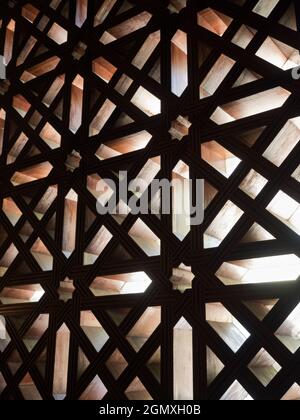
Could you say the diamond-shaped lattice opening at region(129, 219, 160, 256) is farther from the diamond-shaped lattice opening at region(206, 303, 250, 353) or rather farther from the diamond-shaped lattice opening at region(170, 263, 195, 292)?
the diamond-shaped lattice opening at region(206, 303, 250, 353)

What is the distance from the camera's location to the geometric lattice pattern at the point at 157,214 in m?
1.50

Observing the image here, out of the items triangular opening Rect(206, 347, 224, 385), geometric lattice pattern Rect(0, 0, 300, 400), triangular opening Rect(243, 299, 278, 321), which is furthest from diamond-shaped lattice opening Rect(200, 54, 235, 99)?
triangular opening Rect(206, 347, 224, 385)

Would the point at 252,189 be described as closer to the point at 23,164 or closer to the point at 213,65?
the point at 213,65

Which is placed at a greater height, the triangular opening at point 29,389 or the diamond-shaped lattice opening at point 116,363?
the triangular opening at point 29,389

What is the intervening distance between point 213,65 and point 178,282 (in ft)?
2.73

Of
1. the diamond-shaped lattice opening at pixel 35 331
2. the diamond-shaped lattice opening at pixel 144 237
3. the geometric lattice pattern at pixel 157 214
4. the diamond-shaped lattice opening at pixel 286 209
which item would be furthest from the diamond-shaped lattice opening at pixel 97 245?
the diamond-shaped lattice opening at pixel 286 209

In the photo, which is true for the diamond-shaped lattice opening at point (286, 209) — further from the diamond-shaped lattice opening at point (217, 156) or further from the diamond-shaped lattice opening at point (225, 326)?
the diamond-shaped lattice opening at point (225, 326)

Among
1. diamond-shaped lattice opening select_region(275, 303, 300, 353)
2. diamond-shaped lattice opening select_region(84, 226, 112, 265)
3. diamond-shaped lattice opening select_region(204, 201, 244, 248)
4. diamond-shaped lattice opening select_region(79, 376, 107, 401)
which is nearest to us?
diamond-shaped lattice opening select_region(275, 303, 300, 353)

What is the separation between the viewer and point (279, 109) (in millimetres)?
1558

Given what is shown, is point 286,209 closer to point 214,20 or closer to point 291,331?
point 291,331

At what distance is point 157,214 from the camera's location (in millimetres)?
1769

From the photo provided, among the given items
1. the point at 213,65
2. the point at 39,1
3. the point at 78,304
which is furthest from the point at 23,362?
the point at 39,1

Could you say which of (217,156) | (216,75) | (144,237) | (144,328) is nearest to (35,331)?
(144,328)

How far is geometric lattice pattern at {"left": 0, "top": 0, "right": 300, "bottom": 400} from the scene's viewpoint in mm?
1505
